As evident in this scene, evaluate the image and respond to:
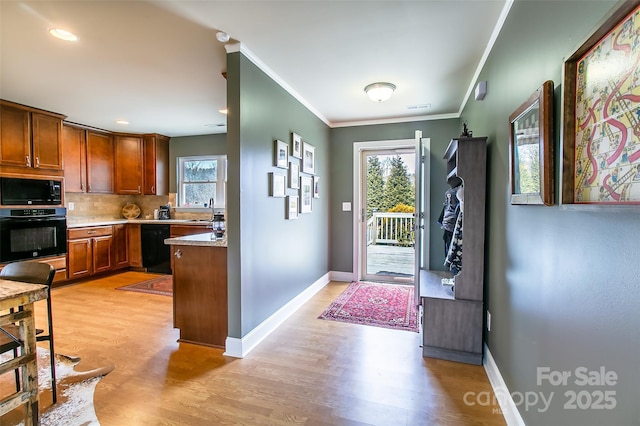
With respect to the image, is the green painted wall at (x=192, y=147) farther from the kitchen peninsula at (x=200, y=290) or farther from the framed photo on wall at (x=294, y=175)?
the kitchen peninsula at (x=200, y=290)

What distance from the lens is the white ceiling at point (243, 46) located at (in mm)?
1877

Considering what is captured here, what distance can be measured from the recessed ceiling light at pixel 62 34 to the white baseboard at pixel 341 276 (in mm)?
3979

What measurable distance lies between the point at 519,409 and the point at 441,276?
5.57ft

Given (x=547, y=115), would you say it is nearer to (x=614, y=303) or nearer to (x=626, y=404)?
(x=614, y=303)

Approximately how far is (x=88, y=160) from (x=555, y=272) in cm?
616

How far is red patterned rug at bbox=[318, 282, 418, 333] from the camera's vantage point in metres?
3.07

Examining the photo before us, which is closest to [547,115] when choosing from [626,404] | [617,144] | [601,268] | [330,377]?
[617,144]

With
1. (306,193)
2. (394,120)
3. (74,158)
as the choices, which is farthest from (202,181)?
(394,120)

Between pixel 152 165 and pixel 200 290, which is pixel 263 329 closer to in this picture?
pixel 200 290

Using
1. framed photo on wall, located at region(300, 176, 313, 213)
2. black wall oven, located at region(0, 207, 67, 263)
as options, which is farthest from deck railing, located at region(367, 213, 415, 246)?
black wall oven, located at region(0, 207, 67, 263)

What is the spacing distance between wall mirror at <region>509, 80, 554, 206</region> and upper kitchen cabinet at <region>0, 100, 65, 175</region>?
534 centimetres

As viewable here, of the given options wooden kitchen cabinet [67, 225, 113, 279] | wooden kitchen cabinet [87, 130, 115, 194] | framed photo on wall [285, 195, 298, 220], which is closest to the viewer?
framed photo on wall [285, 195, 298, 220]

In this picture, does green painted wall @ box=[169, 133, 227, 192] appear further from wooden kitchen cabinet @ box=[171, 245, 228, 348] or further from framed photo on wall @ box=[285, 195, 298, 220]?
wooden kitchen cabinet @ box=[171, 245, 228, 348]

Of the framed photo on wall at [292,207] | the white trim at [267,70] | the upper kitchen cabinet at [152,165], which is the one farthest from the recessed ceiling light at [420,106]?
the upper kitchen cabinet at [152,165]
